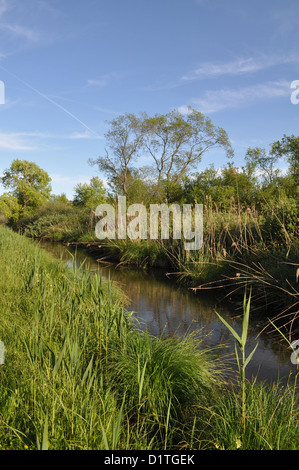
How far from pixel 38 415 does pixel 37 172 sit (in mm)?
34751

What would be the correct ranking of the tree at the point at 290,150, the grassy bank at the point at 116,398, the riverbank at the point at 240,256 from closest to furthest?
1. the grassy bank at the point at 116,398
2. the riverbank at the point at 240,256
3. the tree at the point at 290,150

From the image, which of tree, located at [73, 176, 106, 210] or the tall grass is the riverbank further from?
tree, located at [73, 176, 106, 210]

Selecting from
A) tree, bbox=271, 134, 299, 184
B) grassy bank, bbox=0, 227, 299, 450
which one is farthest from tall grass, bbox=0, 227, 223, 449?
tree, bbox=271, 134, 299, 184

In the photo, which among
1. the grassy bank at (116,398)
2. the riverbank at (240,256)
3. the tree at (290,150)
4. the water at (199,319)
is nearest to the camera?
the grassy bank at (116,398)

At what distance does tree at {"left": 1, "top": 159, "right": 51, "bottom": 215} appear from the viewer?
3086cm

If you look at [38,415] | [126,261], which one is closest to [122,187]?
[126,261]

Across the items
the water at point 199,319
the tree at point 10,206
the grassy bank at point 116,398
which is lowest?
the water at point 199,319

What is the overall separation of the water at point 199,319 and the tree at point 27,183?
76.3ft

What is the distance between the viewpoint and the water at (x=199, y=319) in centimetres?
422

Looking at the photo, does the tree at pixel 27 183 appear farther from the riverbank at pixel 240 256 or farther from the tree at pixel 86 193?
the riverbank at pixel 240 256

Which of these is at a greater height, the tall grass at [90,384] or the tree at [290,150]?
the tree at [290,150]

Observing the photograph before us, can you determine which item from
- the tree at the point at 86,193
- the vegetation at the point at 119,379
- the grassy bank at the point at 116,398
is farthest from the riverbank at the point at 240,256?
the tree at the point at 86,193

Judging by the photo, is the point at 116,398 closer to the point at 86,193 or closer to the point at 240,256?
the point at 240,256

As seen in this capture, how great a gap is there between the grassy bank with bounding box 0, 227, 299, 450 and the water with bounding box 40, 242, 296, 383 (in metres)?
0.57
